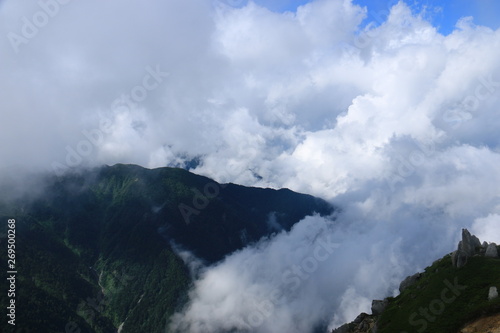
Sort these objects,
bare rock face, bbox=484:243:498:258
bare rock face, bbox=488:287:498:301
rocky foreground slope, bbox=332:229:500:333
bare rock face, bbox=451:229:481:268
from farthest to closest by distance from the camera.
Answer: bare rock face, bbox=451:229:481:268
bare rock face, bbox=484:243:498:258
bare rock face, bbox=488:287:498:301
rocky foreground slope, bbox=332:229:500:333

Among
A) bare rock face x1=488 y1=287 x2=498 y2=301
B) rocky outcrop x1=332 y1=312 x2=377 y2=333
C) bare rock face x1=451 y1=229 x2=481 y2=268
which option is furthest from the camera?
rocky outcrop x1=332 y1=312 x2=377 y2=333

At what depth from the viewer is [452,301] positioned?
9344 cm

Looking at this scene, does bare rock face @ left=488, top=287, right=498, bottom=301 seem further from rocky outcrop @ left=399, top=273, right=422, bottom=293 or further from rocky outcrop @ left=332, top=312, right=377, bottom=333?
rocky outcrop @ left=399, top=273, right=422, bottom=293

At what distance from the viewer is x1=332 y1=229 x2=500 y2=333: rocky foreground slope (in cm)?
8331

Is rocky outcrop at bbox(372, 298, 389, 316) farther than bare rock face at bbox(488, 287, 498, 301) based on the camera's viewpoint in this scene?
Yes

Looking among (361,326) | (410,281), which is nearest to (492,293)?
(361,326)

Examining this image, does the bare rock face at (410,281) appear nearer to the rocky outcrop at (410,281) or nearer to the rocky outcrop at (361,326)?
the rocky outcrop at (410,281)

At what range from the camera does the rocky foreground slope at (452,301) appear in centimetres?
8331

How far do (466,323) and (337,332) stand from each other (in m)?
46.1

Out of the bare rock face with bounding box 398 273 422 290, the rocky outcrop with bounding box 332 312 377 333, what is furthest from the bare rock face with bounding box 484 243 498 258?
the rocky outcrop with bounding box 332 312 377 333

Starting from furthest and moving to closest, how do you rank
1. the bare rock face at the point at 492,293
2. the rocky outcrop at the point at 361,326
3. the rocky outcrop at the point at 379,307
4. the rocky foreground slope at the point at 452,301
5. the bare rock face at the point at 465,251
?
the rocky outcrop at the point at 379,307, the rocky outcrop at the point at 361,326, the bare rock face at the point at 465,251, the bare rock face at the point at 492,293, the rocky foreground slope at the point at 452,301

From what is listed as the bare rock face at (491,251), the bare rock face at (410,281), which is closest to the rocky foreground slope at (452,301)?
the bare rock face at (491,251)

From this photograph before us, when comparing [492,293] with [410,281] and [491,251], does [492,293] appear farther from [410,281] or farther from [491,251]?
[410,281]

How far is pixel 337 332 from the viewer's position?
118250mm
